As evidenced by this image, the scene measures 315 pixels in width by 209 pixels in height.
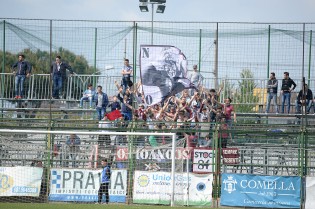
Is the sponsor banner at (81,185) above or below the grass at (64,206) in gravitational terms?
above

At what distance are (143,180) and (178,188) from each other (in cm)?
109

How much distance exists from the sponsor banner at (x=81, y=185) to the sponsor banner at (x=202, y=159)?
2.19 m

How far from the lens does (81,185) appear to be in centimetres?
2792

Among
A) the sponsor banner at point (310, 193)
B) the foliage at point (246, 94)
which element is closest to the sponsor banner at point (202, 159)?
the sponsor banner at point (310, 193)

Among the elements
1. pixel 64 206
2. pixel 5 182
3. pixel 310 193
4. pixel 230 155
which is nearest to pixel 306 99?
pixel 230 155

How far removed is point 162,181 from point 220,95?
5.09 meters

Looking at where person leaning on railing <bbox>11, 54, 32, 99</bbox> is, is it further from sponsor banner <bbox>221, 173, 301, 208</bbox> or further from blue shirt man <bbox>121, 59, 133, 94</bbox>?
sponsor banner <bbox>221, 173, 301, 208</bbox>

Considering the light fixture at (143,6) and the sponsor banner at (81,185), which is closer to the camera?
the sponsor banner at (81,185)

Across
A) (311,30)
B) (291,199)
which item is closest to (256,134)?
(291,199)

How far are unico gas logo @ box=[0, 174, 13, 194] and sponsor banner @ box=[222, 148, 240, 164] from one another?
649 centimetres

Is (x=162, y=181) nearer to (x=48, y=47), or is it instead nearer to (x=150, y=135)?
(x=150, y=135)

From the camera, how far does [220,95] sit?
31.7 metres

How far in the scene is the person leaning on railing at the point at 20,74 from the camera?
3186 cm

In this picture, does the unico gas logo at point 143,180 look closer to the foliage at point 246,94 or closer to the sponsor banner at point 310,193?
the sponsor banner at point 310,193
